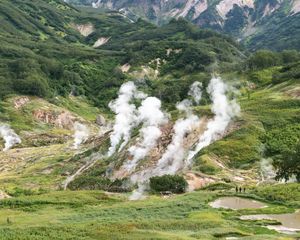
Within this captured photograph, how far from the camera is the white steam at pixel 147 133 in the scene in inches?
4042

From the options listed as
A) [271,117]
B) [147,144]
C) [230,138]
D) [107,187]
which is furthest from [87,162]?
[271,117]

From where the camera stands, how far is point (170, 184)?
273 feet

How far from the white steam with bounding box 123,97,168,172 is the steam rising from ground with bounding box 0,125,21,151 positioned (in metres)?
63.9

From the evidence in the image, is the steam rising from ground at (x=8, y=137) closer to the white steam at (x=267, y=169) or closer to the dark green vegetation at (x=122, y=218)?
the dark green vegetation at (x=122, y=218)

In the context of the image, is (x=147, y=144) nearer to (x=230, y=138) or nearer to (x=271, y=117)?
(x=230, y=138)

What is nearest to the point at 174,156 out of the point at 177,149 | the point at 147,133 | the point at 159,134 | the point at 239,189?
the point at 177,149

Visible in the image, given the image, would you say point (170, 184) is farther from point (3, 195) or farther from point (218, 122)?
point (218, 122)

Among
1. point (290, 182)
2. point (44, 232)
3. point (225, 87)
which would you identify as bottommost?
point (44, 232)

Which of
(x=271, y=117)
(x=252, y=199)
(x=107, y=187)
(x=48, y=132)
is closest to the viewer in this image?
(x=252, y=199)

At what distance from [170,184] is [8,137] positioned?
106646mm

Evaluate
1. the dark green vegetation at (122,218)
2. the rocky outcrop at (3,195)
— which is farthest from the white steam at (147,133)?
the rocky outcrop at (3,195)

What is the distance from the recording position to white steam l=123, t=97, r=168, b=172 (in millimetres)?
102662

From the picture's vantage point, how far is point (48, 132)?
636 feet

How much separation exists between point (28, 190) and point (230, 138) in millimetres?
37965
